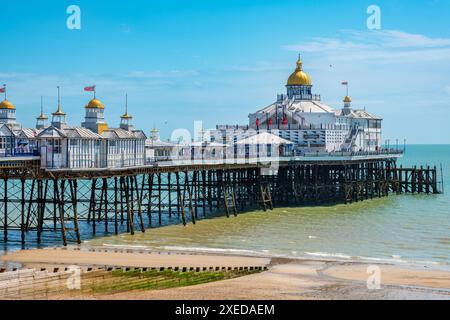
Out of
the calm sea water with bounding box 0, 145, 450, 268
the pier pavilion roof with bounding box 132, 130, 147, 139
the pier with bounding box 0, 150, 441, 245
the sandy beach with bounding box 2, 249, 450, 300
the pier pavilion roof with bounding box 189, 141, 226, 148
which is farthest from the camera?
the pier pavilion roof with bounding box 189, 141, 226, 148

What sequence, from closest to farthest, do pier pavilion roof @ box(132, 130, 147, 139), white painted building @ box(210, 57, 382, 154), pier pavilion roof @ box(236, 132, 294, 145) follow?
pier pavilion roof @ box(132, 130, 147, 139) → pier pavilion roof @ box(236, 132, 294, 145) → white painted building @ box(210, 57, 382, 154)

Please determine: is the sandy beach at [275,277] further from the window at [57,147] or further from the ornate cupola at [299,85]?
the ornate cupola at [299,85]

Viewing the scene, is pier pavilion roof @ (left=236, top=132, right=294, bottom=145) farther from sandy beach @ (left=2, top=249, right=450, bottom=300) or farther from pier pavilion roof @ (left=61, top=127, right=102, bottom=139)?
sandy beach @ (left=2, top=249, right=450, bottom=300)

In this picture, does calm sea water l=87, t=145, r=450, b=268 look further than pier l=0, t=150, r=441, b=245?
No

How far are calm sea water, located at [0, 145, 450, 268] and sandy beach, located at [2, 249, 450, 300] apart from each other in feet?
10.9

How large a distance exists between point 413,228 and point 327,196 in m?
18.8

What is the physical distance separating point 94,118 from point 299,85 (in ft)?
145

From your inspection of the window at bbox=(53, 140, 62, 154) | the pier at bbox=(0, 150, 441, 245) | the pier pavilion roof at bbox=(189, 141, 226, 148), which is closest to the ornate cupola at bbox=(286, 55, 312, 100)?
the pier at bbox=(0, 150, 441, 245)

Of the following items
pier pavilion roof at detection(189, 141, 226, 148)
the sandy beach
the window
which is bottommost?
the sandy beach

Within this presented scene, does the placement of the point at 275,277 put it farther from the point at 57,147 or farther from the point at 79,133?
the point at 79,133

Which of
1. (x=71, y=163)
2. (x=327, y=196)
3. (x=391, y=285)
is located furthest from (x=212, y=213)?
(x=391, y=285)

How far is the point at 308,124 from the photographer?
87688mm

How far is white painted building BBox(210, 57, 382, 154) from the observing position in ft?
279
